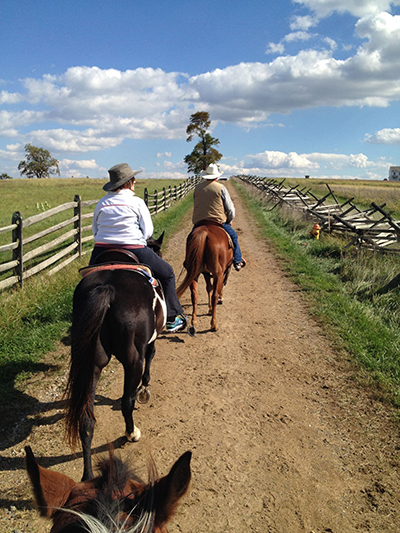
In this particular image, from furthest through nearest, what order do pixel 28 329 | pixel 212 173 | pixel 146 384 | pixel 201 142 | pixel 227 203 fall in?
pixel 201 142
pixel 212 173
pixel 227 203
pixel 28 329
pixel 146 384

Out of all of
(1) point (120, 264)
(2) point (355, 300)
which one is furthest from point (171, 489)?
(2) point (355, 300)

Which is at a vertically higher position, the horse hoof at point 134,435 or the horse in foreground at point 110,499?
the horse in foreground at point 110,499

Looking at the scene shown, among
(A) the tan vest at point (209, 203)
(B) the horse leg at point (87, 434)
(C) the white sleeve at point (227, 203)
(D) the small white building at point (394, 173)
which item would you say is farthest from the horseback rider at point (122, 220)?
(D) the small white building at point (394, 173)

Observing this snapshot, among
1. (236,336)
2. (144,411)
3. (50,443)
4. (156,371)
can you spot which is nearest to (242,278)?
(236,336)

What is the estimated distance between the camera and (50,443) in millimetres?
3576

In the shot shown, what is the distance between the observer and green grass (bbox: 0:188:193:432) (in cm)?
427

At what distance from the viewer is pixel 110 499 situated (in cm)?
149

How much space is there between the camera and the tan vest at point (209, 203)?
6.84m

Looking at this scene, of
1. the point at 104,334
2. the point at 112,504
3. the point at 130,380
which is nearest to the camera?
the point at 112,504

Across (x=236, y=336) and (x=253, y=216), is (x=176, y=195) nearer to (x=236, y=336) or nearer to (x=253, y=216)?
(x=253, y=216)

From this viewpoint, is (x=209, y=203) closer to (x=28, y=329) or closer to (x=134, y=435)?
(x=28, y=329)

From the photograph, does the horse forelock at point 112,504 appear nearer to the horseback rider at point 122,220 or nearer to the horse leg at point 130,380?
the horse leg at point 130,380

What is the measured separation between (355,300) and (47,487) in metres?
7.04

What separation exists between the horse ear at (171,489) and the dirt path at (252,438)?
1554mm
